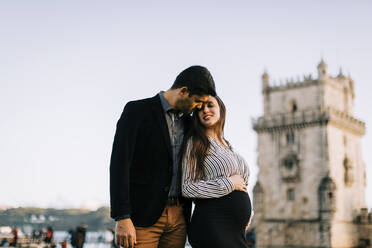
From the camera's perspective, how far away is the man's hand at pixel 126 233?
4.35 meters

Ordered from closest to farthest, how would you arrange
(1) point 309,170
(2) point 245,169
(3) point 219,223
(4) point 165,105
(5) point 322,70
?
(3) point 219,223, (4) point 165,105, (2) point 245,169, (1) point 309,170, (5) point 322,70

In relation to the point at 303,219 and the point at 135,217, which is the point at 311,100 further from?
the point at 135,217

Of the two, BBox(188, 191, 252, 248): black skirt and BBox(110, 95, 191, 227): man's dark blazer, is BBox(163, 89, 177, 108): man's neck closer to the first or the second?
BBox(110, 95, 191, 227): man's dark blazer

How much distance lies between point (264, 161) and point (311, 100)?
24.0 feet

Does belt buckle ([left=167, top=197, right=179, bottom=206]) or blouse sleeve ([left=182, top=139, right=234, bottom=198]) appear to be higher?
blouse sleeve ([left=182, top=139, right=234, bottom=198])

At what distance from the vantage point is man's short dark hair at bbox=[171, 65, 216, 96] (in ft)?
15.7

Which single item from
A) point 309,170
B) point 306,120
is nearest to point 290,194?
point 309,170

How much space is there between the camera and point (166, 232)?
482 cm

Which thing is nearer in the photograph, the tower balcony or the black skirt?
the black skirt

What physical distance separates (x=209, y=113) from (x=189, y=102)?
1.15 ft

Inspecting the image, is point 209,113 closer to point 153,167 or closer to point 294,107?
point 153,167

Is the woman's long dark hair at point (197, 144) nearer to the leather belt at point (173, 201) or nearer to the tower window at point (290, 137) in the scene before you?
the leather belt at point (173, 201)

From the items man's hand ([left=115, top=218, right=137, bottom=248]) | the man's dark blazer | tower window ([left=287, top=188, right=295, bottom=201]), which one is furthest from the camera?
tower window ([left=287, top=188, right=295, bottom=201])

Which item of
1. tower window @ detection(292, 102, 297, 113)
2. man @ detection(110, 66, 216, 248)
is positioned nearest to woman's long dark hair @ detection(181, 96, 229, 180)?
man @ detection(110, 66, 216, 248)
